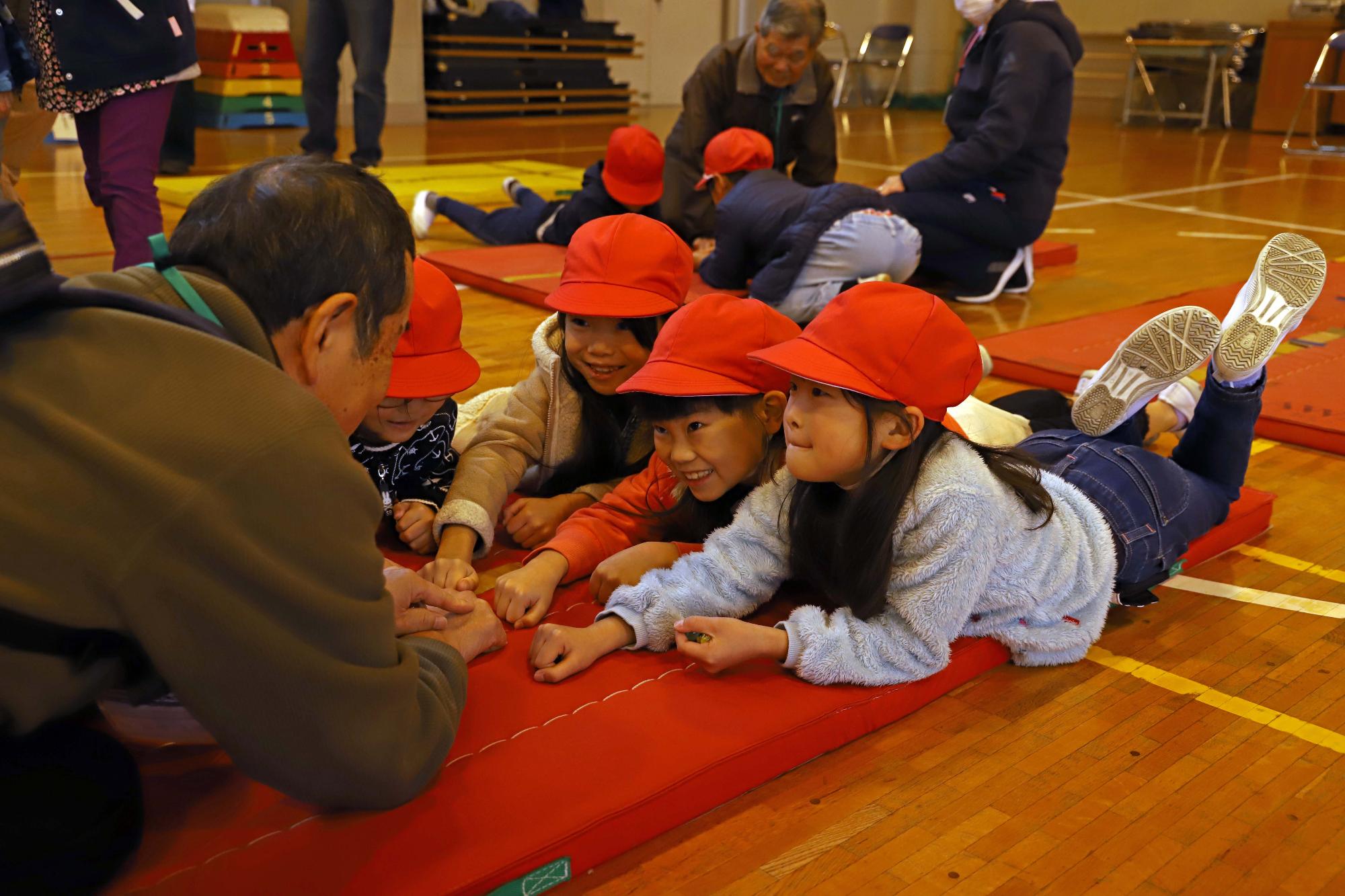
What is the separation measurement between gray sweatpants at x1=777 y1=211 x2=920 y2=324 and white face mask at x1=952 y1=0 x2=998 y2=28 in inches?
37.4

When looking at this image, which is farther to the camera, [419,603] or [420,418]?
[420,418]

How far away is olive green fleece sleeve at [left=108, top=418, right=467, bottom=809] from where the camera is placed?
0.94m

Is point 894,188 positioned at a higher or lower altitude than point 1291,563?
higher

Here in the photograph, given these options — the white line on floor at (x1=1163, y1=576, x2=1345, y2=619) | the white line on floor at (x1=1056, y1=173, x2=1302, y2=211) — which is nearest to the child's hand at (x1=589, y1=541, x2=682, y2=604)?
the white line on floor at (x1=1163, y1=576, x2=1345, y2=619)

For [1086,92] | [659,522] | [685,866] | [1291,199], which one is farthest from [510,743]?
[1086,92]

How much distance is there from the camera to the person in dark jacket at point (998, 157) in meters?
4.12

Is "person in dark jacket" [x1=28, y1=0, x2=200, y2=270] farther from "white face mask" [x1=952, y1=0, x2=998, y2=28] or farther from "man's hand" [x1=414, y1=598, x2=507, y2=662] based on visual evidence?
"white face mask" [x1=952, y1=0, x2=998, y2=28]

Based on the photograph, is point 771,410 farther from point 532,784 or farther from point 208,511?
point 208,511

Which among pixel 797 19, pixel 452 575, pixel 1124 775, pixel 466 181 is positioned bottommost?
pixel 1124 775

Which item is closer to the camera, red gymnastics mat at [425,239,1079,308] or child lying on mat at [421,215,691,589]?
child lying on mat at [421,215,691,589]

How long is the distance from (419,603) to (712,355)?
0.58 m

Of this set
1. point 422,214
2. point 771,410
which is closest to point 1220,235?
point 422,214

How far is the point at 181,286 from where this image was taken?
1.07 meters

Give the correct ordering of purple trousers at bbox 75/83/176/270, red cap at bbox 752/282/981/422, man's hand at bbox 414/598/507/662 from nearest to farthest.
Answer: red cap at bbox 752/282/981/422, man's hand at bbox 414/598/507/662, purple trousers at bbox 75/83/176/270
